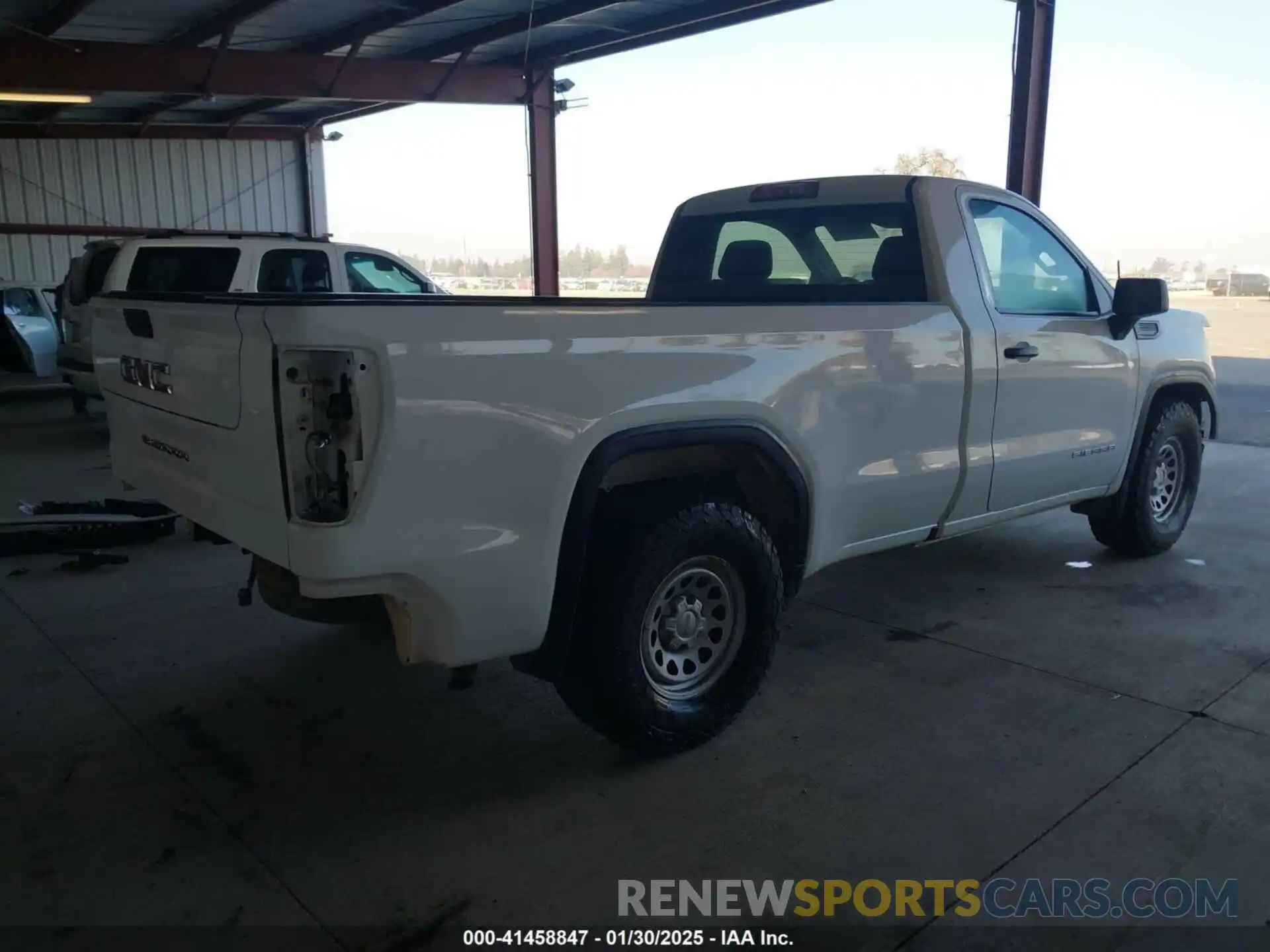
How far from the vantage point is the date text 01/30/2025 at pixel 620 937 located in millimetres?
2422

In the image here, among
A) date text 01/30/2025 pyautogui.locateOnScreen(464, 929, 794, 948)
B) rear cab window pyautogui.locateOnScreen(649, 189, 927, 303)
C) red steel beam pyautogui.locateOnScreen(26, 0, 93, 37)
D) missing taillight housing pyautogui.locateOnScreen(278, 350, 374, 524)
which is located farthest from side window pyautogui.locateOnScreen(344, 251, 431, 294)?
date text 01/30/2025 pyautogui.locateOnScreen(464, 929, 794, 948)

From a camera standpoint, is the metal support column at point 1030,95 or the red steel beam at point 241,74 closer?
the metal support column at point 1030,95

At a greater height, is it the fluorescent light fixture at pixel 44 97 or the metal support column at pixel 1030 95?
the fluorescent light fixture at pixel 44 97

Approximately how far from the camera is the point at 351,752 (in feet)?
11.0

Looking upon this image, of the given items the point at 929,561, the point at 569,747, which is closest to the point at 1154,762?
the point at 569,747

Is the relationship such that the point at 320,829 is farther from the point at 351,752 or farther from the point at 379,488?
the point at 379,488

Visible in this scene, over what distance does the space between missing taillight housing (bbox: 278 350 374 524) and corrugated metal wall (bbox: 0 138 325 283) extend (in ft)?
66.9

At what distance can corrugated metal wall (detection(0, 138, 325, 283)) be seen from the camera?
63.5 feet

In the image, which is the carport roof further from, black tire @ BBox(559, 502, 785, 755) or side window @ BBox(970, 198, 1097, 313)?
black tire @ BBox(559, 502, 785, 755)

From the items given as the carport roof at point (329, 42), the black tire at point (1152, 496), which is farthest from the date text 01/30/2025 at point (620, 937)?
the carport roof at point (329, 42)

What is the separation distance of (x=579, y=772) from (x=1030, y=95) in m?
9.25

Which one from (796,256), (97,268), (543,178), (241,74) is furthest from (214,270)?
(796,256)

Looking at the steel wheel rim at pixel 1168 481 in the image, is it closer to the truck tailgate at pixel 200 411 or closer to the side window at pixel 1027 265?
the side window at pixel 1027 265

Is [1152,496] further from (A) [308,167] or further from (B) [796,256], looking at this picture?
(A) [308,167]
